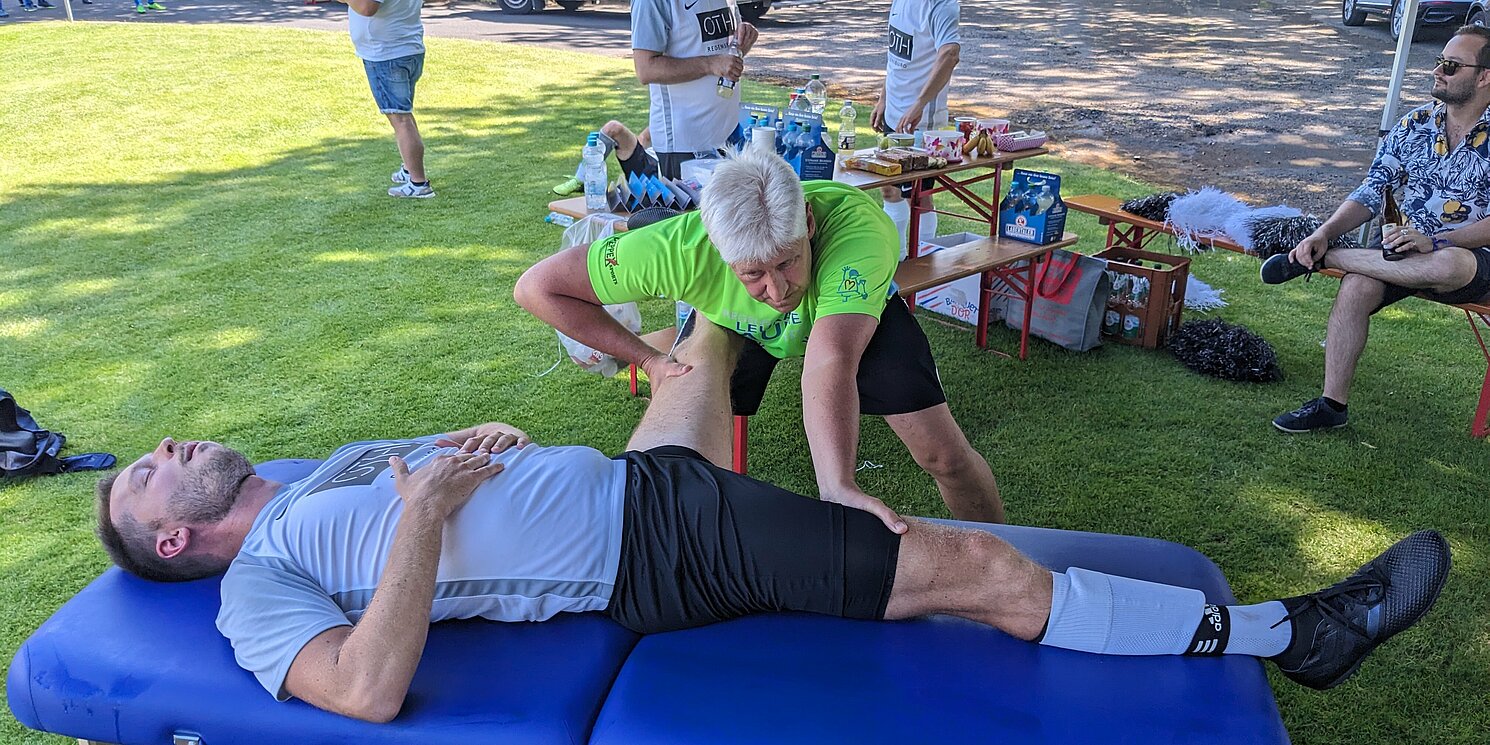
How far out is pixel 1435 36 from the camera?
1034 cm

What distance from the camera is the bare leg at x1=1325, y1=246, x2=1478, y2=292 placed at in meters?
3.23

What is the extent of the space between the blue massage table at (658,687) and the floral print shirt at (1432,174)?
8.21 ft

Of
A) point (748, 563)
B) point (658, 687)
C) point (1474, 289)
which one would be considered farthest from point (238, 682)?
point (1474, 289)

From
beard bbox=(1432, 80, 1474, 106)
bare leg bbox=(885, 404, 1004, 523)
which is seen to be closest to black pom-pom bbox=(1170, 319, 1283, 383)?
beard bbox=(1432, 80, 1474, 106)

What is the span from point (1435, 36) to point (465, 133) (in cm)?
970

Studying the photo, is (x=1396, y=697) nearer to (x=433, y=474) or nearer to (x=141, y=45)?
(x=433, y=474)

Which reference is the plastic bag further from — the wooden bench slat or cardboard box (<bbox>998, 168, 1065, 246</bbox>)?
cardboard box (<bbox>998, 168, 1065, 246</bbox>)

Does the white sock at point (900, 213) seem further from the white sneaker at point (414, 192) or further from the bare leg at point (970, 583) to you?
the white sneaker at point (414, 192)

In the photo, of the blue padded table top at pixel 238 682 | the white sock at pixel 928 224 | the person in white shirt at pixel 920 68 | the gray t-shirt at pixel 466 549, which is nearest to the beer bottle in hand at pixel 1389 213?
the person in white shirt at pixel 920 68

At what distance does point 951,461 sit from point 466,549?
1269mm

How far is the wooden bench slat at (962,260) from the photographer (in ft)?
11.8

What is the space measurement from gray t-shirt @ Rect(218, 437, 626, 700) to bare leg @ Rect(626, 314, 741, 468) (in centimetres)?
37

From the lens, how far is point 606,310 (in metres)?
3.18

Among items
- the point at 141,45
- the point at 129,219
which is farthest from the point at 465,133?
the point at 141,45
